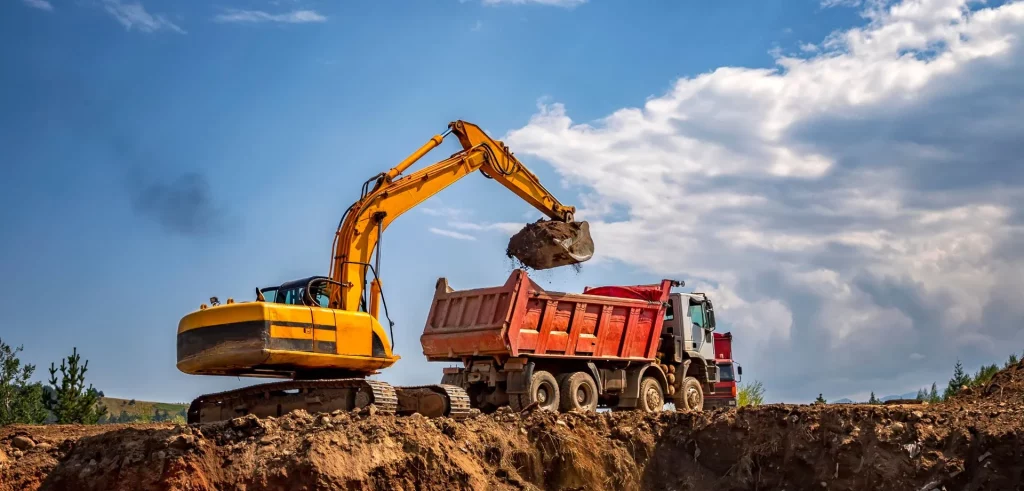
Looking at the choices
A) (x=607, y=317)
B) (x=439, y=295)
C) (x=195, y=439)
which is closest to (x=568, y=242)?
(x=607, y=317)

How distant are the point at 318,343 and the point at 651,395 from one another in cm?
868

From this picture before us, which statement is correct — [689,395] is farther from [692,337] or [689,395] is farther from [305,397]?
[305,397]

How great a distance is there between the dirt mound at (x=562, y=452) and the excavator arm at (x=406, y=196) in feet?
10.3

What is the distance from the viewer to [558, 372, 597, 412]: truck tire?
17.1m

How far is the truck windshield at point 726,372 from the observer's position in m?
23.6

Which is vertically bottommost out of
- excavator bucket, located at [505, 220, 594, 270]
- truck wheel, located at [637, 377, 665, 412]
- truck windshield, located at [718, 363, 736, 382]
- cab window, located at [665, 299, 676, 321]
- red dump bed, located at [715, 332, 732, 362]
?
truck wheel, located at [637, 377, 665, 412]

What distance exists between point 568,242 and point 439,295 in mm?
3310

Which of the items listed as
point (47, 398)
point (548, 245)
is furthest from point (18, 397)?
point (548, 245)

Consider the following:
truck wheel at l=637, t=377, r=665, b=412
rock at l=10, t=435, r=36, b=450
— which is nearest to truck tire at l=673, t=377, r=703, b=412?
truck wheel at l=637, t=377, r=665, b=412

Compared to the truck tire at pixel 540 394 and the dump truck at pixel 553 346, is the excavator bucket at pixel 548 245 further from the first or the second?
the truck tire at pixel 540 394

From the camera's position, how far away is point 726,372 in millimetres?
23719

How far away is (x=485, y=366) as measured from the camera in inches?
664

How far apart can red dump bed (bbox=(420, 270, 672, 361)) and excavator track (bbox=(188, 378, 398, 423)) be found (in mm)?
3290

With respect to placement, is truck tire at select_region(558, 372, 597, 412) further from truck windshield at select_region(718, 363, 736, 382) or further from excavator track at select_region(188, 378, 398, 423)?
truck windshield at select_region(718, 363, 736, 382)
